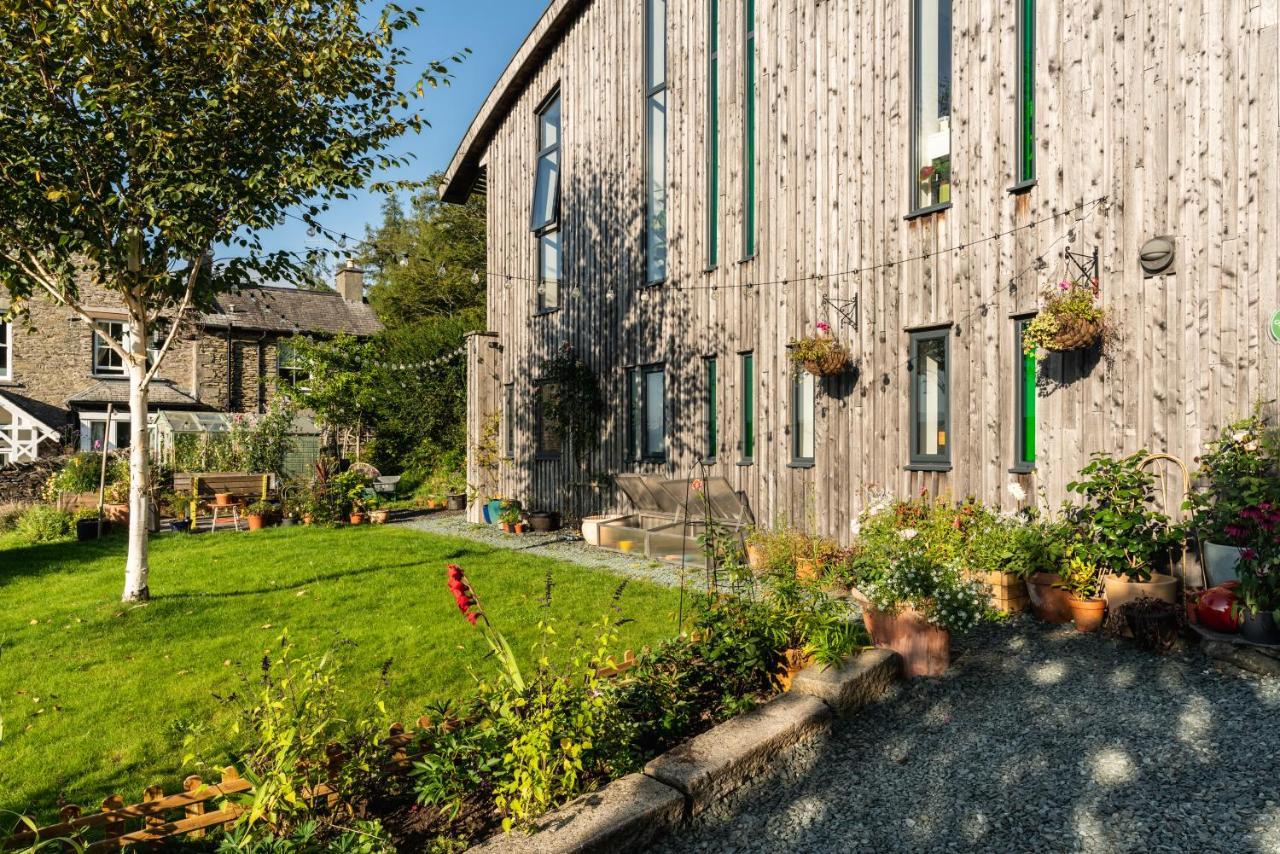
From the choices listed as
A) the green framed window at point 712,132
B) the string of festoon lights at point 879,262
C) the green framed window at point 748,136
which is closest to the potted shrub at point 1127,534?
the string of festoon lights at point 879,262

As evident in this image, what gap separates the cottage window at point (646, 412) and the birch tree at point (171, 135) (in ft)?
16.6

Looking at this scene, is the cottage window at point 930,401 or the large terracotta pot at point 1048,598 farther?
the cottage window at point 930,401

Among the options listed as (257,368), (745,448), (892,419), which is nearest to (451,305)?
(257,368)

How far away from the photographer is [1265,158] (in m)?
5.61

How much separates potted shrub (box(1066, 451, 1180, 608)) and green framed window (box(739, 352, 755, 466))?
4.44 meters

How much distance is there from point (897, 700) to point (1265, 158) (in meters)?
4.71

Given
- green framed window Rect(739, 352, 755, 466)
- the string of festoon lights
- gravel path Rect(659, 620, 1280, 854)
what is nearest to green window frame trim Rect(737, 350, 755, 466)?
green framed window Rect(739, 352, 755, 466)

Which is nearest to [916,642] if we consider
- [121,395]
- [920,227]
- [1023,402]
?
[1023,402]

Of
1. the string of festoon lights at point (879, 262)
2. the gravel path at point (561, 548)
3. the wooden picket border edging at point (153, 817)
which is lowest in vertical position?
the gravel path at point (561, 548)

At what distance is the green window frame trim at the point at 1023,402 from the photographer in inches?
274

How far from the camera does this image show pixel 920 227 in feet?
25.8

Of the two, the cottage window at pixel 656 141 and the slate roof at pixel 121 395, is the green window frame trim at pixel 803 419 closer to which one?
the cottage window at pixel 656 141

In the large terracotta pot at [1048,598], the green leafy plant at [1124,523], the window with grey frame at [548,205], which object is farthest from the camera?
the window with grey frame at [548,205]

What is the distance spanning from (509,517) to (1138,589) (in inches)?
377
